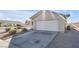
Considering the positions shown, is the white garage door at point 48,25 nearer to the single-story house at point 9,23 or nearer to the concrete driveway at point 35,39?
the concrete driveway at point 35,39

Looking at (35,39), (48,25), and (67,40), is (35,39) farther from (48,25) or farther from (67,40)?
(67,40)

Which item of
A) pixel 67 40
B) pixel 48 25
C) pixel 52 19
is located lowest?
pixel 67 40

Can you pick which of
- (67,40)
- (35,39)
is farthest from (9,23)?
(67,40)

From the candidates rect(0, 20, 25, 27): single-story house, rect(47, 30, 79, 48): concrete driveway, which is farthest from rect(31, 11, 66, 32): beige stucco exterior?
rect(0, 20, 25, 27): single-story house

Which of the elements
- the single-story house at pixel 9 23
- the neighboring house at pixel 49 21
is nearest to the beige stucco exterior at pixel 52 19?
the neighboring house at pixel 49 21

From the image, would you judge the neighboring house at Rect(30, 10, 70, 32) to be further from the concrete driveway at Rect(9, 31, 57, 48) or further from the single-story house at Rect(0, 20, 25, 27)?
the single-story house at Rect(0, 20, 25, 27)
